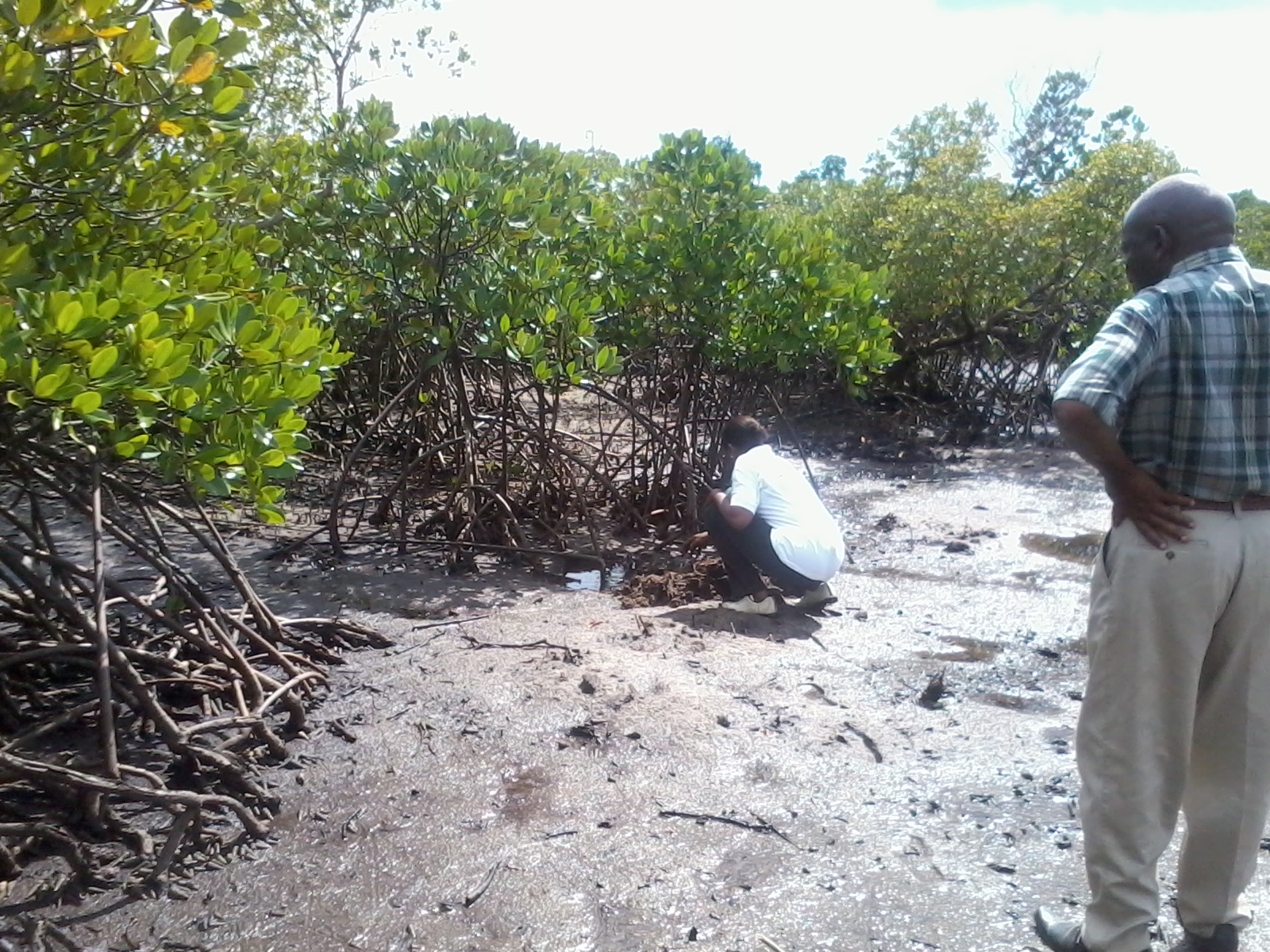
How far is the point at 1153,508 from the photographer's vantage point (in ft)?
7.77

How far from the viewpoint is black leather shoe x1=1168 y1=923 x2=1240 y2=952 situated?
260cm

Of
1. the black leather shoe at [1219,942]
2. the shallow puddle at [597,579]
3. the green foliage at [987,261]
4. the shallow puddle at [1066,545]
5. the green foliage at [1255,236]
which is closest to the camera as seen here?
the black leather shoe at [1219,942]

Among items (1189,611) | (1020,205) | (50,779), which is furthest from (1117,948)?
(1020,205)

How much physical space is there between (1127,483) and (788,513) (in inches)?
126

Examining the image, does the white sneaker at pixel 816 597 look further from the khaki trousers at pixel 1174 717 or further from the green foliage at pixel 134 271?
the khaki trousers at pixel 1174 717

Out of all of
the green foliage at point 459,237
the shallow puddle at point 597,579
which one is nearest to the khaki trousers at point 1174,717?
the green foliage at point 459,237

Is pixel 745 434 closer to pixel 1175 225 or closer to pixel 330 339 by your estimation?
pixel 330 339

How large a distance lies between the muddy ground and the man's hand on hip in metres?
1.12

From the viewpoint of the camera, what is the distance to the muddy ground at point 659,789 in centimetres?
287

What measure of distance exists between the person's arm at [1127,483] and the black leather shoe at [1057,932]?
98 centimetres

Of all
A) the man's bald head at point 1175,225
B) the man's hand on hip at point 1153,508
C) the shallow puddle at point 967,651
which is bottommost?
the shallow puddle at point 967,651

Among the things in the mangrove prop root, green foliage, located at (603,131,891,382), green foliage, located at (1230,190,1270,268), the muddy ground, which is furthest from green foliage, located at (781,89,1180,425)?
the mangrove prop root

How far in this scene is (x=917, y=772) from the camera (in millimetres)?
3818

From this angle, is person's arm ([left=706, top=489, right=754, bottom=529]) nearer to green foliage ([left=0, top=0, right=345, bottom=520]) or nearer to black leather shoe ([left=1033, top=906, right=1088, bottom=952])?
green foliage ([left=0, top=0, right=345, bottom=520])
